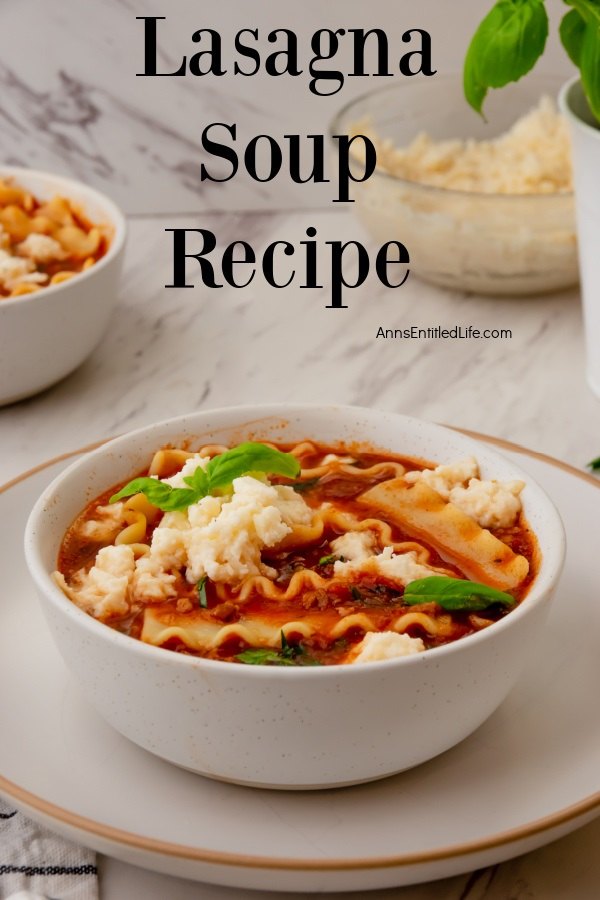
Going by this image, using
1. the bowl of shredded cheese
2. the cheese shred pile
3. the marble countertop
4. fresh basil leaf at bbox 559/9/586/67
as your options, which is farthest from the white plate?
the cheese shred pile

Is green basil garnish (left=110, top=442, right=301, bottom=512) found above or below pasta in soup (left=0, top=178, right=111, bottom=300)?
above

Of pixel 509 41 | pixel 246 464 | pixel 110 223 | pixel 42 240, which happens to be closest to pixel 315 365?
pixel 110 223

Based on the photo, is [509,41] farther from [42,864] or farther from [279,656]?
[42,864]

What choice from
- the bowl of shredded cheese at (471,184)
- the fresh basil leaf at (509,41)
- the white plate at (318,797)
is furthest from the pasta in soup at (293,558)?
the bowl of shredded cheese at (471,184)

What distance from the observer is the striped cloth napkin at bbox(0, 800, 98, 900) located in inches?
67.4

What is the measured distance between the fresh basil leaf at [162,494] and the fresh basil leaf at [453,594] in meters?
0.34

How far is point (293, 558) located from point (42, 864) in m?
0.52

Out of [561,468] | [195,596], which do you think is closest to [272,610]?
[195,596]

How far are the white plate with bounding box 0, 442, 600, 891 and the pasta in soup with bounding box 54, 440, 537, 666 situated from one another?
16 centimetres

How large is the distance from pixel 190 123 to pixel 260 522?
2241 millimetres

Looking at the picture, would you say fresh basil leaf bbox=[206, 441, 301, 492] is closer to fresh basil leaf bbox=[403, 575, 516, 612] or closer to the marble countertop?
fresh basil leaf bbox=[403, 575, 516, 612]

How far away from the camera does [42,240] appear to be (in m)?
3.03

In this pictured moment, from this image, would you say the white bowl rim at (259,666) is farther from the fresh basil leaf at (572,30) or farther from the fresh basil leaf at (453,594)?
the fresh basil leaf at (572,30)

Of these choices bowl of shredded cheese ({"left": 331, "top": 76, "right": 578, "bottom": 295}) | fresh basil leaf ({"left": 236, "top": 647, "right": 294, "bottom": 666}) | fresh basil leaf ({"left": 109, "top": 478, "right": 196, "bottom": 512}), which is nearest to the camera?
fresh basil leaf ({"left": 236, "top": 647, "right": 294, "bottom": 666})
